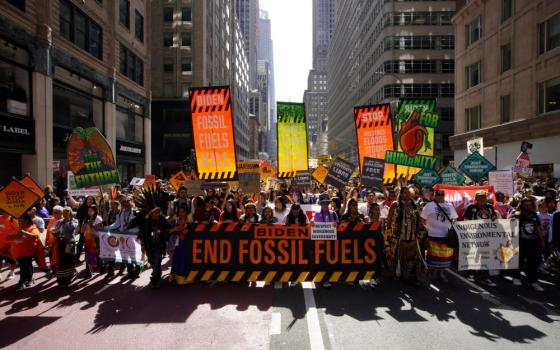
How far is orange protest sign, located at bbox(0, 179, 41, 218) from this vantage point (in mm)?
7824

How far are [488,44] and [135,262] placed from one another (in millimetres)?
31515

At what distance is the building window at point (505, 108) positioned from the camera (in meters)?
27.6

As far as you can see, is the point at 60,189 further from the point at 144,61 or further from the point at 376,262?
the point at 144,61

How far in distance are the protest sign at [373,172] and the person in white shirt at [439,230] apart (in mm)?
3350

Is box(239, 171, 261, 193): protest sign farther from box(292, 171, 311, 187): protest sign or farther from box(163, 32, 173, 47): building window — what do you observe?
box(163, 32, 173, 47): building window

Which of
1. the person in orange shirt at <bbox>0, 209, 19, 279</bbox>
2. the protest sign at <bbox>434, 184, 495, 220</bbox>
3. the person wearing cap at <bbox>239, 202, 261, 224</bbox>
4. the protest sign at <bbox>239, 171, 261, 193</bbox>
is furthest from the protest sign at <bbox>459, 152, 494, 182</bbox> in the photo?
the person in orange shirt at <bbox>0, 209, 19, 279</bbox>

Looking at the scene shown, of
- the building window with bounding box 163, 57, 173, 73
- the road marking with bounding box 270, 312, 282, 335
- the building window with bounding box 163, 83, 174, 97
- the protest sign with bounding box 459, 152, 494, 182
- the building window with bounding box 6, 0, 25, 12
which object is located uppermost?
the building window with bounding box 163, 57, 173, 73

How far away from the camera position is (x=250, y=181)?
11.0m

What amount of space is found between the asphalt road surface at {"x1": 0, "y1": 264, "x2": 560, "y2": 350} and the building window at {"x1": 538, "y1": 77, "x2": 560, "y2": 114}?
19.6 m

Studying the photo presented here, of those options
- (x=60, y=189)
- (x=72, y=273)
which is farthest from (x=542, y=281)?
(x=60, y=189)

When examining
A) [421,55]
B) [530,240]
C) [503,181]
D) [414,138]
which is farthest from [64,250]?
[421,55]

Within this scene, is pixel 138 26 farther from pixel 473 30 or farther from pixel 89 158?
pixel 473 30

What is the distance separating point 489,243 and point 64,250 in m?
9.02

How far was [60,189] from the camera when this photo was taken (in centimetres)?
1717
